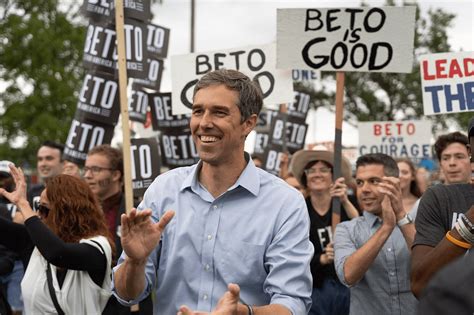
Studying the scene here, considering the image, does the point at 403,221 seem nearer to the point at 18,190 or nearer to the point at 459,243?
the point at 459,243

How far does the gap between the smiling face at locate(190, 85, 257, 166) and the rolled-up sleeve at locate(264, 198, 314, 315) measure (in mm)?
377

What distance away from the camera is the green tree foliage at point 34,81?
1356 inches

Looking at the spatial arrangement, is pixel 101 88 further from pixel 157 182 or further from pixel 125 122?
pixel 157 182

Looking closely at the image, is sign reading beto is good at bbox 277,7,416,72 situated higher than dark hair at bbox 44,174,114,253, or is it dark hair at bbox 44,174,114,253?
sign reading beto is good at bbox 277,7,416,72

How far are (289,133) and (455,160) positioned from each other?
843 centimetres

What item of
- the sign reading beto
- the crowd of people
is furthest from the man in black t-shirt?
the sign reading beto

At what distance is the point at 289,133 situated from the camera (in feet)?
50.8

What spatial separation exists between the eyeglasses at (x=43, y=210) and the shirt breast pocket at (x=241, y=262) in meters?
2.26

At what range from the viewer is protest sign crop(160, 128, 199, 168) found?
417 inches

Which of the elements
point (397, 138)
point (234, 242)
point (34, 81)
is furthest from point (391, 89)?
point (234, 242)

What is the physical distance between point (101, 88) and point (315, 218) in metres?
3.39

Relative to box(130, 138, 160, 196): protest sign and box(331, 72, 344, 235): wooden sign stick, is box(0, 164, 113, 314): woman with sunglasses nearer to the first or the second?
box(331, 72, 344, 235): wooden sign stick

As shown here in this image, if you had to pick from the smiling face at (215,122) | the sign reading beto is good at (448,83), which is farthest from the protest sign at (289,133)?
the smiling face at (215,122)

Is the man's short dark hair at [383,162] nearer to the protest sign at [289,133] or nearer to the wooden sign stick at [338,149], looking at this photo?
the wooden sign stick at [338,149]
